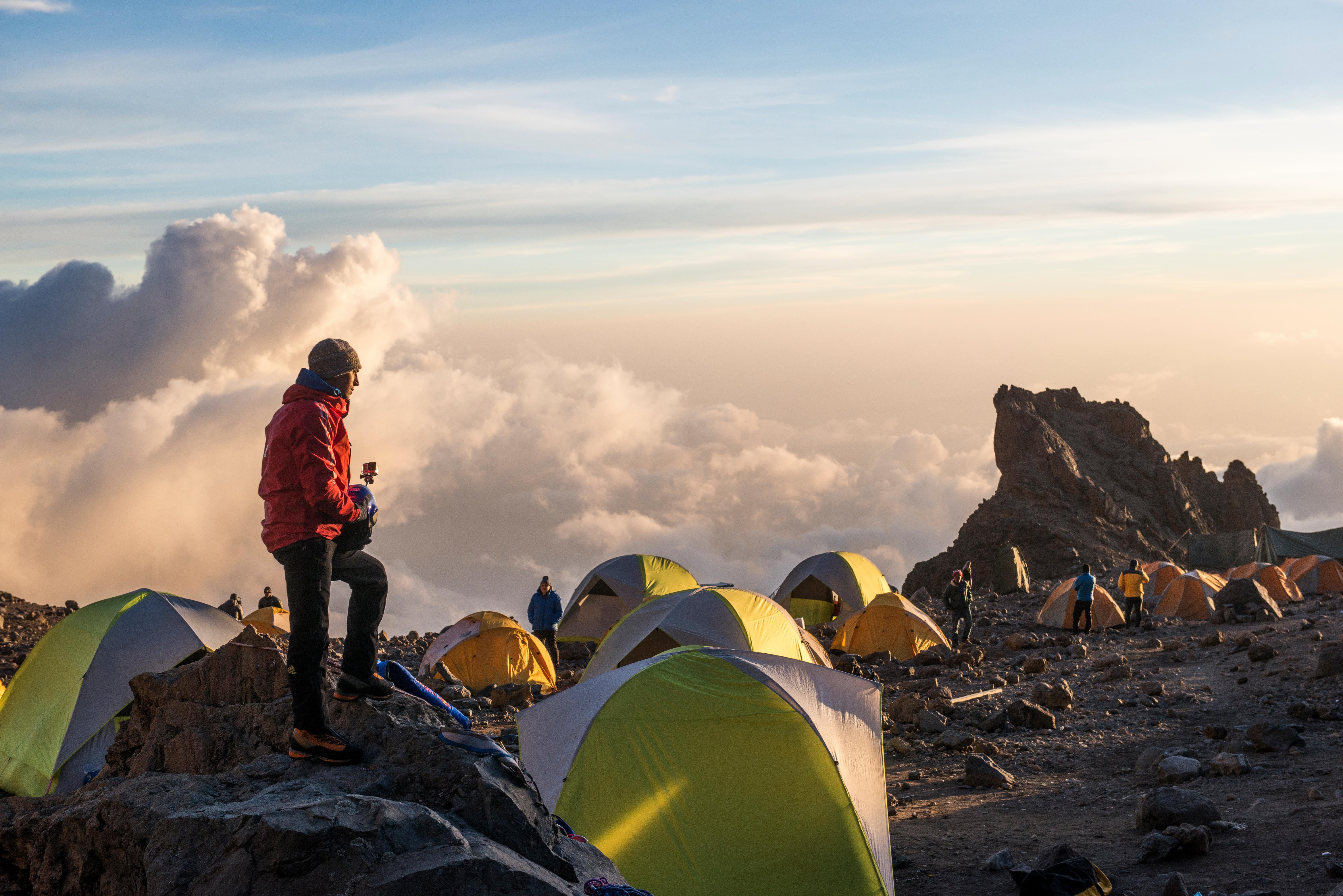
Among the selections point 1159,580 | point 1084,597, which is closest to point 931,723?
point 1084,597

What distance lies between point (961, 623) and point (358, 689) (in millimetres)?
21079

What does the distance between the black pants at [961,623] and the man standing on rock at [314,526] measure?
20.4 meters

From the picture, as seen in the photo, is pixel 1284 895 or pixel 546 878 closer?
pixel 546 878

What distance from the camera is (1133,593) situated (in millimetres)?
24891

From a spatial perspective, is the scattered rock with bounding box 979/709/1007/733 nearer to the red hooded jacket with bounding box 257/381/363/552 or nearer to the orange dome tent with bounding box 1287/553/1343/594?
the red hooded jacket with bounding box 257/381/363/552

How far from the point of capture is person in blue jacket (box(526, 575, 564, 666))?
68.9 ft

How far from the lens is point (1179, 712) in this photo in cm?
1557

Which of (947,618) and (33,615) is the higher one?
(33,615)

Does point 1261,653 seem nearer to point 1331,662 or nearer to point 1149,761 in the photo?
point 1331,662

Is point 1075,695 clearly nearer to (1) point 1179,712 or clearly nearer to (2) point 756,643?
(1) point 1179,712

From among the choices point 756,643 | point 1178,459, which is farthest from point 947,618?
point 1178,459

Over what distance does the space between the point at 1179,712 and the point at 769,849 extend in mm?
10260

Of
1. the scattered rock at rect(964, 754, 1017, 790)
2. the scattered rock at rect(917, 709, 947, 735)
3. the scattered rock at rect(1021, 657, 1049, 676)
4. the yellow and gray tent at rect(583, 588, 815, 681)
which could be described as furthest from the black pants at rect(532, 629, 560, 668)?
the scattered rock at rect(964, 754, 1017, 790)

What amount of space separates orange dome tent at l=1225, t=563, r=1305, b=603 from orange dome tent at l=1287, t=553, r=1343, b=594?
1285mm
